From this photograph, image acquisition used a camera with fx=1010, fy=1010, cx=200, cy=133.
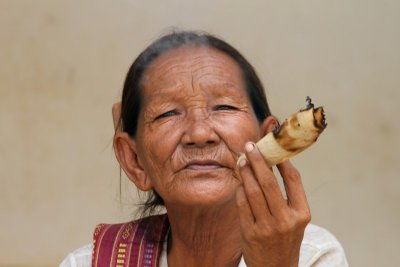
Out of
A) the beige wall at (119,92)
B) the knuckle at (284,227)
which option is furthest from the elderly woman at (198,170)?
the beige wall at (119,92)

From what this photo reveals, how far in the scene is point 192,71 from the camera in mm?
3461

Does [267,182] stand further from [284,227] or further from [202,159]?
[202,159]

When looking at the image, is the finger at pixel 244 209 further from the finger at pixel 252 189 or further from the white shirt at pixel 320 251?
the white shirt at pixel 320 251

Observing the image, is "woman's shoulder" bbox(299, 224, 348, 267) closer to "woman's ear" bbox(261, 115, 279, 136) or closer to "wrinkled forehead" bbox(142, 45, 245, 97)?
"woman's ear" bbox(261, 115, 279, 136)

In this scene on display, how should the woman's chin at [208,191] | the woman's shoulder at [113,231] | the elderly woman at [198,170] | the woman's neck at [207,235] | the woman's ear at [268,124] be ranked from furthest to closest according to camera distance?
the woman's shoulder at [113,231] < the woman's ear at [268,124] < the woman's neck at [207,235] < the woman's chin at [208,191] < the elderly woman at [198,170]

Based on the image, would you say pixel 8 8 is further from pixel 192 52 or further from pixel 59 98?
pixel 192 52

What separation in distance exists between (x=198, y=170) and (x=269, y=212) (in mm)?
434

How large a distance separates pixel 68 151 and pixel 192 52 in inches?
103

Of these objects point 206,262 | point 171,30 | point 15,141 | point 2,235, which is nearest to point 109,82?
point 15,141

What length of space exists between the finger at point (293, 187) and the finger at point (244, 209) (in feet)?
0.40

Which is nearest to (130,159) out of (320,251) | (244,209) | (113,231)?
(113,231)

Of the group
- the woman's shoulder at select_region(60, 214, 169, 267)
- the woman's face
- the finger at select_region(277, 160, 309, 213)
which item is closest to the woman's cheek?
the woman's face

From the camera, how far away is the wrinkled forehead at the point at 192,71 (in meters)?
3.44

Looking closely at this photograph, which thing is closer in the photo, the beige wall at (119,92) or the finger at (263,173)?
the finger at (263,173)
